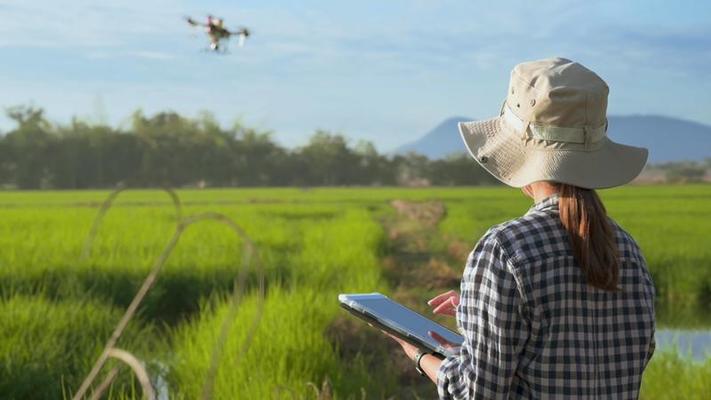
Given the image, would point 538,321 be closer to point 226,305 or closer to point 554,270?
point 554,270

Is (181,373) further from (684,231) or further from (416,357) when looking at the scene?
(684,231)

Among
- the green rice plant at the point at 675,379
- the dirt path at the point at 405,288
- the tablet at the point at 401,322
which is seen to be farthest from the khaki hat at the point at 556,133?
the green rice plant at the point at 675,379

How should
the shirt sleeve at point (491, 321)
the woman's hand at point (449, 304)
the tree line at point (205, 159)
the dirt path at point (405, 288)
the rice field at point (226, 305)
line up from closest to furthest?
the shirt sleeve at point (491, 321) → the woman's hand at point (449, 304) → the rice field at point (226, 305) → the dirt path at point (405, 288) → the tree line at point (205, 159)

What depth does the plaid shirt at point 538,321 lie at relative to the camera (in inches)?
48.6

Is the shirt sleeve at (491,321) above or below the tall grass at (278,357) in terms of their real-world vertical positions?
above

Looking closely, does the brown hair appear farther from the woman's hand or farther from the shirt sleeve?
the woman's hand

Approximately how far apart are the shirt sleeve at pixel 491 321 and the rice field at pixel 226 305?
28cm

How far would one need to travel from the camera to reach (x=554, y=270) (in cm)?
125

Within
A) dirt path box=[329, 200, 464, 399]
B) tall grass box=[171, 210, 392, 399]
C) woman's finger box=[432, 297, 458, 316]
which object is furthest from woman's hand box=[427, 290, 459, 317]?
dirt path box=[329, 200, 464, 399]

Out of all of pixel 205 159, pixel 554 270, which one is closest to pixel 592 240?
pixel 554 270

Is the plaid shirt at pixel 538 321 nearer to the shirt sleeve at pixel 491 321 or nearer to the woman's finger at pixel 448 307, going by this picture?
the shirt sleeve at pixel 491 321

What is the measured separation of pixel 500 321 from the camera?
123 centimetres

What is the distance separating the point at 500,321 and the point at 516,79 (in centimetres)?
36

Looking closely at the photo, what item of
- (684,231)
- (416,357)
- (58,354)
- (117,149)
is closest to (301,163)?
(117,149)
